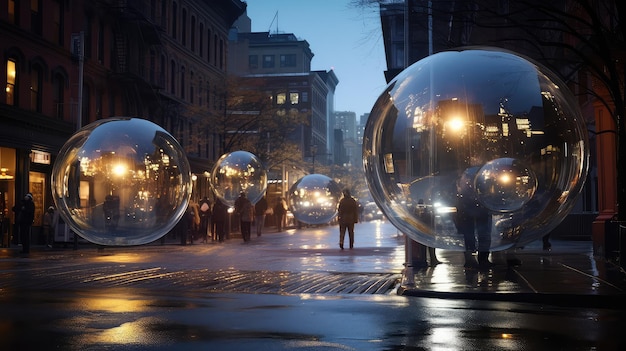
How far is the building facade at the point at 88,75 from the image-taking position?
31.3m

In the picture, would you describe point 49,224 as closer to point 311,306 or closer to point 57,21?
point 57,21

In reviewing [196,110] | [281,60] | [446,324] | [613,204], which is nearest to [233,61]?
[281,60]

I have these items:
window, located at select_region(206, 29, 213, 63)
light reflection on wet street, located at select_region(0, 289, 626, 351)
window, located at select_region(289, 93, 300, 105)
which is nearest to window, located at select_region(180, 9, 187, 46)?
window, located at select_region(206, 29, 213, 63)

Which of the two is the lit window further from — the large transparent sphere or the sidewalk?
the large transparent sphere

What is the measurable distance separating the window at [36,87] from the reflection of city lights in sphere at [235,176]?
1328 cm

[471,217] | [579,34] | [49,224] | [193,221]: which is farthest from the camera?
[193,221]

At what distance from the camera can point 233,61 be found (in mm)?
88688

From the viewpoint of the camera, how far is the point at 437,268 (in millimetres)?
16562

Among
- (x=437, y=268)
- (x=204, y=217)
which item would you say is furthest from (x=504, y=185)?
(x=204, y=217)

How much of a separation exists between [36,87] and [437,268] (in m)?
22.4

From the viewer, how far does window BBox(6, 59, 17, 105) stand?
3091cm

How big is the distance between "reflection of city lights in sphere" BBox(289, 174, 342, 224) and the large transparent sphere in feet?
65.7

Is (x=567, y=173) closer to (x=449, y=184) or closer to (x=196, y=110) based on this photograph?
(x=449, y=184)

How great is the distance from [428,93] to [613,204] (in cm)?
1853
